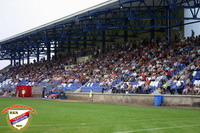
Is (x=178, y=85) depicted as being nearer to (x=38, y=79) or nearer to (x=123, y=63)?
(x=123, y=63)

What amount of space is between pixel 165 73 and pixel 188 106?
7533mm

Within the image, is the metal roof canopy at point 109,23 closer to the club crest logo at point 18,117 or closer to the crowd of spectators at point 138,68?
the crowd of spectators at point 138,68

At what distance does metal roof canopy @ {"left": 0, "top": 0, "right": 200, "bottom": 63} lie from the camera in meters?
36.1

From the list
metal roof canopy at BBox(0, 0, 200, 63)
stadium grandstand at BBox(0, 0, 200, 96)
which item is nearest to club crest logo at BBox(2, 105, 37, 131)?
stadium grandstand at BBox(0, 0, 200, 96)

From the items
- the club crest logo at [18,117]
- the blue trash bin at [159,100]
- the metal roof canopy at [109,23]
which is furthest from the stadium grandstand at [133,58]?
the club crest logo at [18,117]

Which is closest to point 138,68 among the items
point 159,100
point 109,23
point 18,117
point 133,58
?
point 133,58

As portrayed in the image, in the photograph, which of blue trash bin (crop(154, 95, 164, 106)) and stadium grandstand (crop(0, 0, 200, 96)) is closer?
blue trash bin (crop(154, 95, 164, 106))

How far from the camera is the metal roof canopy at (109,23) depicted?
1423 inches

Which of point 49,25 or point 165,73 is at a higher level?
point 49,25

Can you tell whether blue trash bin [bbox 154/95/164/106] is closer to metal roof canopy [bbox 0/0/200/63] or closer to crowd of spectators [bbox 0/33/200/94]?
crowd of spectators [bbox 0/33/200/94]

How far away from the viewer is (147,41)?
144ft

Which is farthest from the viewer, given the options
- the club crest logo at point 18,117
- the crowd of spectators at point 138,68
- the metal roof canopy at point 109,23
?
the metal roof canopy at point 109,23

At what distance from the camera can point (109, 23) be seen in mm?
45844

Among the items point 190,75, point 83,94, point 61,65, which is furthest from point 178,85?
point 61,65
